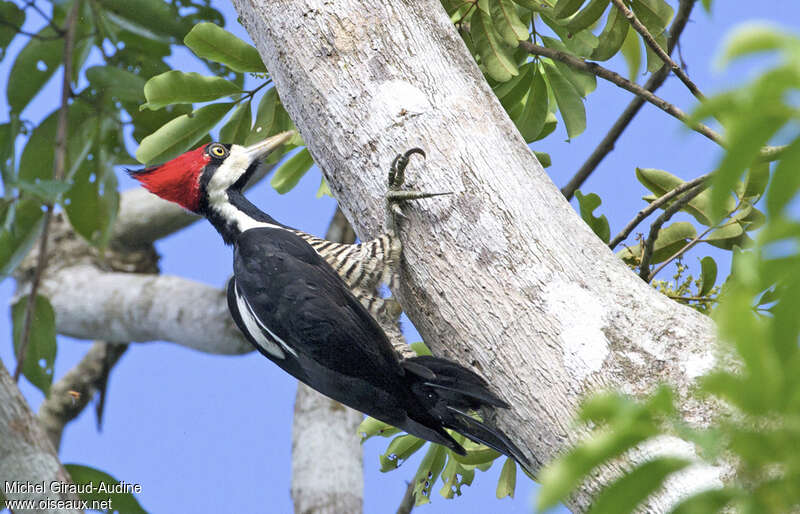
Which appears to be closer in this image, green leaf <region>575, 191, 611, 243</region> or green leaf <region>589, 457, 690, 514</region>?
green leaf <region>589, 457, 690, 514</region>

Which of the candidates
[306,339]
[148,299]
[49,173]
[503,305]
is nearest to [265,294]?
[306,339]

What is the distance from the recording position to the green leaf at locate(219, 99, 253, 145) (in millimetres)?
2541

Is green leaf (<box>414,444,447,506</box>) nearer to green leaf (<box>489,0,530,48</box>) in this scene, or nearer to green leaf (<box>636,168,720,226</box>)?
green leaf (<box>636,168,720,226</box>)

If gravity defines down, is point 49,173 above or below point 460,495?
above

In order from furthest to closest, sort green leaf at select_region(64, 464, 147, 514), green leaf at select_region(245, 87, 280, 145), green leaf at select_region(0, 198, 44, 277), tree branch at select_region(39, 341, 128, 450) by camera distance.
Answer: tree branch at select_region(39, 341, 128, 450), green leaf at select_region(0, 198, 44, 277), green leaf at select_region(245, 87, 280, 145), green leaf at select_region(64, 464, 147, 514)

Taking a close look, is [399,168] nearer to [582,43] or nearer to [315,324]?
[315,324]

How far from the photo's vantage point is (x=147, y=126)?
3182mm

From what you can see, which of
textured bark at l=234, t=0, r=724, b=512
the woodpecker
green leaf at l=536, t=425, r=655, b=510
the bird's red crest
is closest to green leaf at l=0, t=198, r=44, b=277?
the bird's red crest

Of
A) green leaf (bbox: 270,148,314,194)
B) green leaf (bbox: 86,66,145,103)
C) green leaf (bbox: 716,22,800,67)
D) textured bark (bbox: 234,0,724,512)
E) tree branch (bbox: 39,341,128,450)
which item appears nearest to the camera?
green leaf (bbox: 716,22,800,67)

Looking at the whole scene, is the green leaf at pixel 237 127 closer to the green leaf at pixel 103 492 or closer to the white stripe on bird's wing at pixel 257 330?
the white stripe on bird's wing at pixel 257 330

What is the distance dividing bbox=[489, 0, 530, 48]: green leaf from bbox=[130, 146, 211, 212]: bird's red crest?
984mm

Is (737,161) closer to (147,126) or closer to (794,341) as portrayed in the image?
(794,341)

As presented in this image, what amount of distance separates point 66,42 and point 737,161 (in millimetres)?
2933

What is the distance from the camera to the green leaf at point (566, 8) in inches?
81.6
